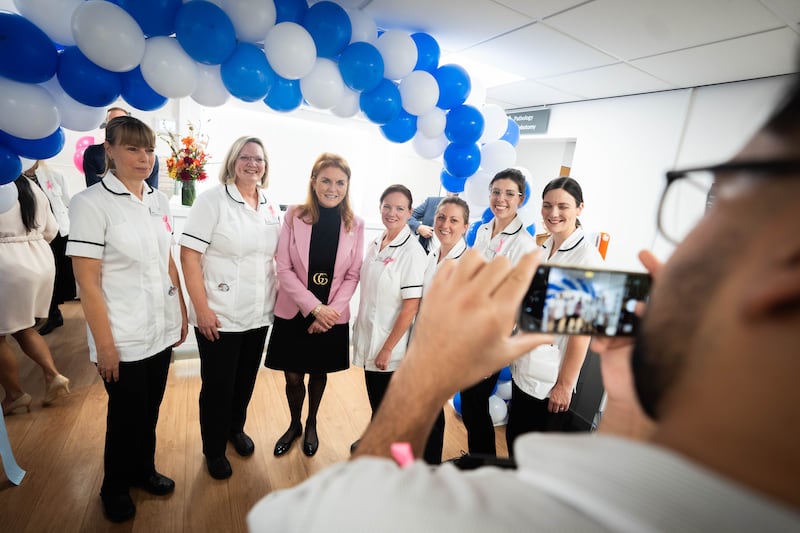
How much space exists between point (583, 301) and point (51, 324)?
5056mm

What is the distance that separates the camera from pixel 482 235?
2.49m

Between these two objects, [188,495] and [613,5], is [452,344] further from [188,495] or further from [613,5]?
[613,5]

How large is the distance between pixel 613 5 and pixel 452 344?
2562mm

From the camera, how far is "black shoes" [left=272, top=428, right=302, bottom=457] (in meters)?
2.20

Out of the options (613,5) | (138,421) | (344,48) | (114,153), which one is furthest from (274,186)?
(613,5)

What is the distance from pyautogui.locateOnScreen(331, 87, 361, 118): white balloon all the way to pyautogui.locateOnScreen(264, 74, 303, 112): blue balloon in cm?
24

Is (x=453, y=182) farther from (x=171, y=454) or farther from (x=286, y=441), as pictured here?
(x=171, y=454)

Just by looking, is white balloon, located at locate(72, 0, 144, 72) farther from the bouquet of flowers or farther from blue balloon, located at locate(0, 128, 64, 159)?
the bouquet of flowers

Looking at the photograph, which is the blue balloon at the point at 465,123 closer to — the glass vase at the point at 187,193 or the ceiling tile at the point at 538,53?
the ceiling tile at the point at 538,53

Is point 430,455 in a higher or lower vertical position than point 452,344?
lower

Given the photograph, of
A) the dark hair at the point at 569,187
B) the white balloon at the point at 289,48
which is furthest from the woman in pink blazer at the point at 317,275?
the dark hair at the point at 569,187

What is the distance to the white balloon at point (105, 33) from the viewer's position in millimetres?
1462

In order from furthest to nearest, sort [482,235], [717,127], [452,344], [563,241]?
[717,127] < [482,235] < [563,241] < [452,344]

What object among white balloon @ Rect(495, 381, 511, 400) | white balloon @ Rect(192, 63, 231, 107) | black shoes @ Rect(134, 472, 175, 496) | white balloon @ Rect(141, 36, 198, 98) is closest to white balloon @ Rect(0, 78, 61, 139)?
white balloon @ Rect(141, 36, 198, 98)
